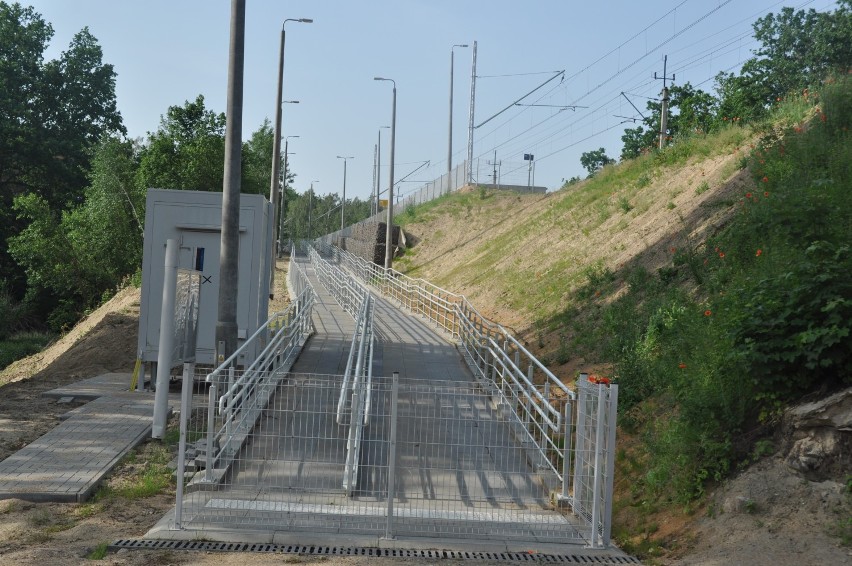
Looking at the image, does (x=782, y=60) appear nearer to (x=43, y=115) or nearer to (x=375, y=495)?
(x=43, y=115)

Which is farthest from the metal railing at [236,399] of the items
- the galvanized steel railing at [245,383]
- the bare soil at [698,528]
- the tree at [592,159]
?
the tree at [592,159]

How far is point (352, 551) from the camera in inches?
296

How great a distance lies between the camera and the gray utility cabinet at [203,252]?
15852 mm

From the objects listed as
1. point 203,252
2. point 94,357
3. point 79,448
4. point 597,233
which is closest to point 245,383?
point 79,448

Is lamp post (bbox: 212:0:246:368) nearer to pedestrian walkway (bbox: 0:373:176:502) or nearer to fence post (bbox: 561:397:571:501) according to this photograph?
pedestrian walkway (bbox: 0:373:176:502)

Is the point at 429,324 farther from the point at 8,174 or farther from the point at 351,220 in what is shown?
the point at 351,220

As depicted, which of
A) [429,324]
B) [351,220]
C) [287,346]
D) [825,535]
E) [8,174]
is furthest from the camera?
[351,220]

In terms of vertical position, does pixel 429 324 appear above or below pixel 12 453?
above

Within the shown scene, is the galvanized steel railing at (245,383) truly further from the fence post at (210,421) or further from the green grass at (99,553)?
the green grass at (99,553)

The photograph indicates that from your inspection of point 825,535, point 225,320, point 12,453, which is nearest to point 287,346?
point 225,320

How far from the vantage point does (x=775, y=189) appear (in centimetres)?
1309

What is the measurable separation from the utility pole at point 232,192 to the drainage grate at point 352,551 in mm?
6006

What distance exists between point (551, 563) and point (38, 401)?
10023mm

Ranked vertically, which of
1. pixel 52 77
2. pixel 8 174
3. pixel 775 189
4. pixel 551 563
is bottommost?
pixel 551 563
